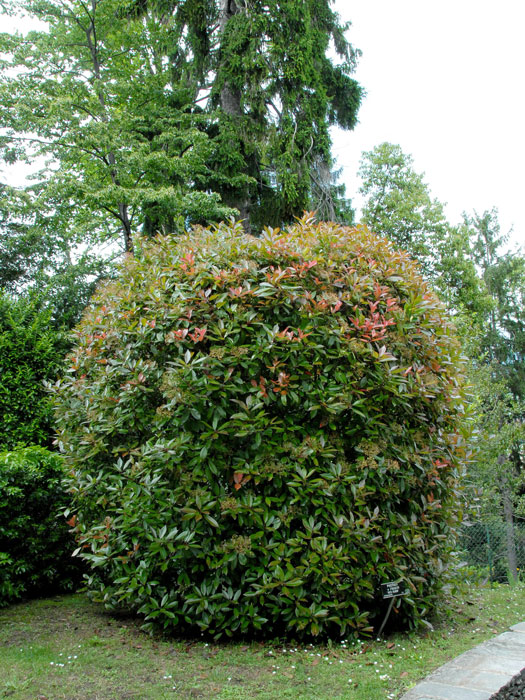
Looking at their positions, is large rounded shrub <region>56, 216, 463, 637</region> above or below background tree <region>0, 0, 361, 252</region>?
below

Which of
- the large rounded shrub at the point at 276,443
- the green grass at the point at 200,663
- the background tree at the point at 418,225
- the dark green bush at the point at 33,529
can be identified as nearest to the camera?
the green grass at the point at 200,663

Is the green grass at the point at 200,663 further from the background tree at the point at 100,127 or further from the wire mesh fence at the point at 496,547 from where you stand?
the background tree at the point at 100,127

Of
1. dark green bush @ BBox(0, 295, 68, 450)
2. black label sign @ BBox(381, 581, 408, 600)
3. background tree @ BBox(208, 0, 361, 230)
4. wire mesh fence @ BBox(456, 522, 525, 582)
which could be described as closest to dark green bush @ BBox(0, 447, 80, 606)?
dark green bush @ BBox(0, 295, 68, 450)

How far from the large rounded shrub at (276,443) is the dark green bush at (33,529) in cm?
87

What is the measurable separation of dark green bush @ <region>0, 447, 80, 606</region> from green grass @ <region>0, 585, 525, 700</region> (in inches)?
24.5

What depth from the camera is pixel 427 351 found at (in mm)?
4098

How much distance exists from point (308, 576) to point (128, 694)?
128cm

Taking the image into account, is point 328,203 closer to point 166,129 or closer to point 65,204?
point 166,129

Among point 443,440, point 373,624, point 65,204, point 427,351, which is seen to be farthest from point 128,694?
point 65,204

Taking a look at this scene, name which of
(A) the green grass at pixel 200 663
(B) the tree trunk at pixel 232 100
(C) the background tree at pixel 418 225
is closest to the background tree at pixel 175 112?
(B) the tree trunk at pixel 232 100

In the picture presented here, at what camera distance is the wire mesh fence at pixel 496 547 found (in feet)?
36.4

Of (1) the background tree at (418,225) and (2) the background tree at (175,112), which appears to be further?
(1) the background tree at (418,225)

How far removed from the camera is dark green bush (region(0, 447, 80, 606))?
466 centimetres

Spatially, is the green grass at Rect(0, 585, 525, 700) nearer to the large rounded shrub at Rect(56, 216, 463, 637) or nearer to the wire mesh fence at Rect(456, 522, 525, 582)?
the large rounded shrub at Rect(56, 216, 463, 637)
